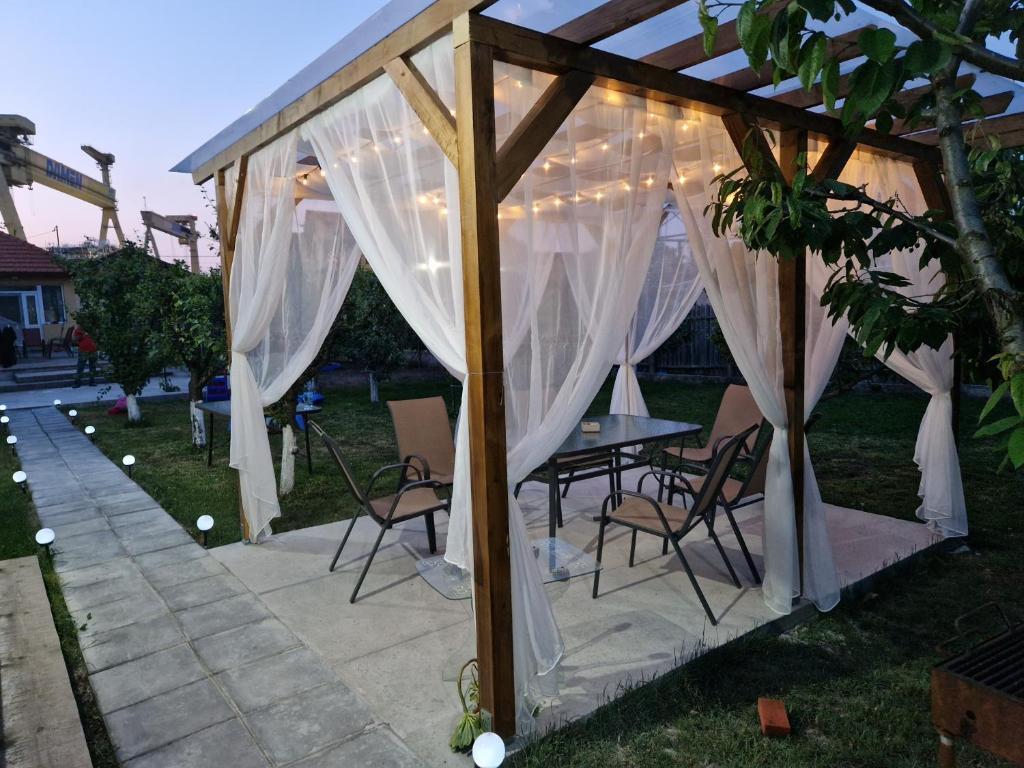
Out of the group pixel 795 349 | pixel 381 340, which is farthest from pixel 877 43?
pixel 381 340

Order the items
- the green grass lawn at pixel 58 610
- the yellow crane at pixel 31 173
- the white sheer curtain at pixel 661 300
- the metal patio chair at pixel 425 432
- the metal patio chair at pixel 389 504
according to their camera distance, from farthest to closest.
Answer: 1. the yellow crane at pixel 31 173
2. the white sheer curtain at pixel 661 300
3. the metal patio chair at pixel 425 432
4. the metal patio chair at pixel 389 504
5. the green grass lawn at pixel 58 610

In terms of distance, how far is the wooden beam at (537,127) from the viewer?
216 centimetres

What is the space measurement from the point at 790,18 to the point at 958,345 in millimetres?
1363

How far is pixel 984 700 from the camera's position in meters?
1.56

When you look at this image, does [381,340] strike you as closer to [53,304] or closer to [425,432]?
[425,432]

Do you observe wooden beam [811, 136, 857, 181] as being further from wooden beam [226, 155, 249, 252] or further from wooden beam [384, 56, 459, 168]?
wooden beam [226, 155, 249, 252]

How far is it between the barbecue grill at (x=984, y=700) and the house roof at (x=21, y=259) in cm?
2201

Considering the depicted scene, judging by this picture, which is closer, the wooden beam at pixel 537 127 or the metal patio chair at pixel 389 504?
the wooden beam at pixel 537 127

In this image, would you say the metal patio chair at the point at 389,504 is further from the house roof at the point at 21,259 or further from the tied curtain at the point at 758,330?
the house roof at the point at 21,259

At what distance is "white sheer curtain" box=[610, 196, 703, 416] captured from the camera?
511cm

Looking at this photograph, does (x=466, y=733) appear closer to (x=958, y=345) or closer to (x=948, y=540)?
(x=958, y=345)

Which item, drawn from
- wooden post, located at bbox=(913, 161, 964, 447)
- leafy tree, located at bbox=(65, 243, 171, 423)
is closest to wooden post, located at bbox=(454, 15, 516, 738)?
wooden post, located at bbox=(913, 161, 964, 447)

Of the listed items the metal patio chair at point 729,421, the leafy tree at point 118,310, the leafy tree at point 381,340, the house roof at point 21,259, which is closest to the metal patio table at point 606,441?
the metal patio chair at point 729,421

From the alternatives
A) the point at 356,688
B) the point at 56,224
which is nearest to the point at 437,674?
the point at 356,688
